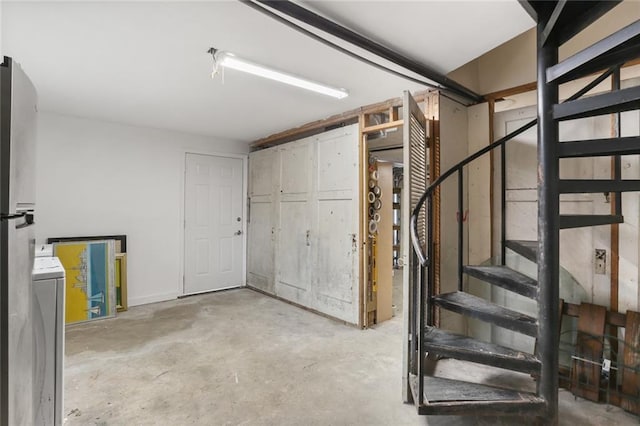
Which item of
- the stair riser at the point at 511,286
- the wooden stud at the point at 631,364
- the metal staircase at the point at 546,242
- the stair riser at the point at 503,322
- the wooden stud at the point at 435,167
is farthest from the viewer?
the wooden stud at the point at 435,167

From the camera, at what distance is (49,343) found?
5.34ft

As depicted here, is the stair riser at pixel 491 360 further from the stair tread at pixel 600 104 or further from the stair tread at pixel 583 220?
the stair tread at pixel 600 104

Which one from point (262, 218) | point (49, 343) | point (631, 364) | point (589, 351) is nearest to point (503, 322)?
point (589, 351)

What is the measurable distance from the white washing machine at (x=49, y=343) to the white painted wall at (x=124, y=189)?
2.96 meters

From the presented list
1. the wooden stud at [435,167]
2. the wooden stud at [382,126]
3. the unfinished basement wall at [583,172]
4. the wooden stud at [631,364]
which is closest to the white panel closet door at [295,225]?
the wooden stud at [382,126]

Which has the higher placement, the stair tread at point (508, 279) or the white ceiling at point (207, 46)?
the white ceiling at point (207, 46)

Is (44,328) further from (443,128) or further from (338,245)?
(443,128)

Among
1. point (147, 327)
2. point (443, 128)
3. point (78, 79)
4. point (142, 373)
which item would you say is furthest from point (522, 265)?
point (78, 79)

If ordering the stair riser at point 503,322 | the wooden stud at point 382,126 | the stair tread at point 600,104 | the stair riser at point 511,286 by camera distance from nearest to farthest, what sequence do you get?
the stair tread at point 600,104, the stair riser at point 503,322, the stair riser at point 511,286, the wooden stud at point 382,126

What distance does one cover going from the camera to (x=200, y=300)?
4.84 m

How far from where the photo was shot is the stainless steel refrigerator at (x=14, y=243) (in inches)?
36.1

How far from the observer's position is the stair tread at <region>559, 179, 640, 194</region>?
1875 millimetres

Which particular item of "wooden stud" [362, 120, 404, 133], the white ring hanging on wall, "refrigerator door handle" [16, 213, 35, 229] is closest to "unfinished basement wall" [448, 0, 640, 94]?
"wooden stud" [362, 120, 404, 133]

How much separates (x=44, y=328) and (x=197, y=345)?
1791 mm
